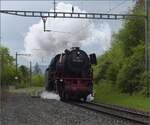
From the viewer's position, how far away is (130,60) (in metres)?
46.4

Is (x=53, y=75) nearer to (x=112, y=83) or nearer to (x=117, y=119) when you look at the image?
(x=112, y=83)

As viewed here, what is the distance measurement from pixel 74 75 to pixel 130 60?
10717mm

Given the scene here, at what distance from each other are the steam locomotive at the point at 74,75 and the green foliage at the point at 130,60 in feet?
17.5

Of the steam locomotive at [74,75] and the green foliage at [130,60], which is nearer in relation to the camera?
the steam locomotive at [74,75]

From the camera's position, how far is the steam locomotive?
36344mm

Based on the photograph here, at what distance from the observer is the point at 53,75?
40688 millimetres

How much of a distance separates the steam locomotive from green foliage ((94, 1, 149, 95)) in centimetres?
532

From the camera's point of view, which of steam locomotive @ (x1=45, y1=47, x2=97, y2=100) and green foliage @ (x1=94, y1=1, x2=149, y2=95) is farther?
green foliage @ (x1=94, y1=1, x2=149, y2=95)

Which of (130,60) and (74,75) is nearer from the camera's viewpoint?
(74,75)

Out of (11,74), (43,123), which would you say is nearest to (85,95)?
(43,123)

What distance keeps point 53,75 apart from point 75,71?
415 centimetres

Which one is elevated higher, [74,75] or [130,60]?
[130,60]

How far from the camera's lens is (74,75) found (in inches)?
1458

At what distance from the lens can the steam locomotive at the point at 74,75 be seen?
119 ft
